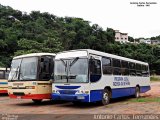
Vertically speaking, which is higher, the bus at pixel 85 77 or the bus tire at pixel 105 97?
the bus at pixel 85 77

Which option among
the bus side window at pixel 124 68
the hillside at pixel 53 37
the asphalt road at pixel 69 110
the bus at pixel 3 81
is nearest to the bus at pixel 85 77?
the asphalt road at pixel 69 110

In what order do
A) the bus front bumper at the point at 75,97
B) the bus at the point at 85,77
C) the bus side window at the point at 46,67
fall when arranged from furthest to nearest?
1. the bus side window at the point at 46,67
2. the bus at the point at 85,77
3. the bus front bumper at the point at 75,97

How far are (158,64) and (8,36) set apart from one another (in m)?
38.4

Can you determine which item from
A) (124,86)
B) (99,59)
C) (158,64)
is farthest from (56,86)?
(158,64)

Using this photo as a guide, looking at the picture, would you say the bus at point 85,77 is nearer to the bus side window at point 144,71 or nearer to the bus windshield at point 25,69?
the bus windshield at point 25,69

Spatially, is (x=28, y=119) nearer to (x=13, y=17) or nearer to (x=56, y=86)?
(x=56, y=86)

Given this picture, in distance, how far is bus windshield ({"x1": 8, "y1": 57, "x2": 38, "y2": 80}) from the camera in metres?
15.4

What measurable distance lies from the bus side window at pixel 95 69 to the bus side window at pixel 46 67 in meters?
2.63

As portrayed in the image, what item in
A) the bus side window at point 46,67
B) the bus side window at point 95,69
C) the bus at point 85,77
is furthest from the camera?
the bus side window at point 46,67

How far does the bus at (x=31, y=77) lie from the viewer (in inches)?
599

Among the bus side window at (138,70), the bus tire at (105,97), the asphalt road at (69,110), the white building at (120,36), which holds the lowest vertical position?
the asphalt road at (69,110)

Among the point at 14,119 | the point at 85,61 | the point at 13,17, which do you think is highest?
the point at 13,17

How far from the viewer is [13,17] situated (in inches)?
3159

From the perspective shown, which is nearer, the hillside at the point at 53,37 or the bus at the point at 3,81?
the bus at the point at 3,81
